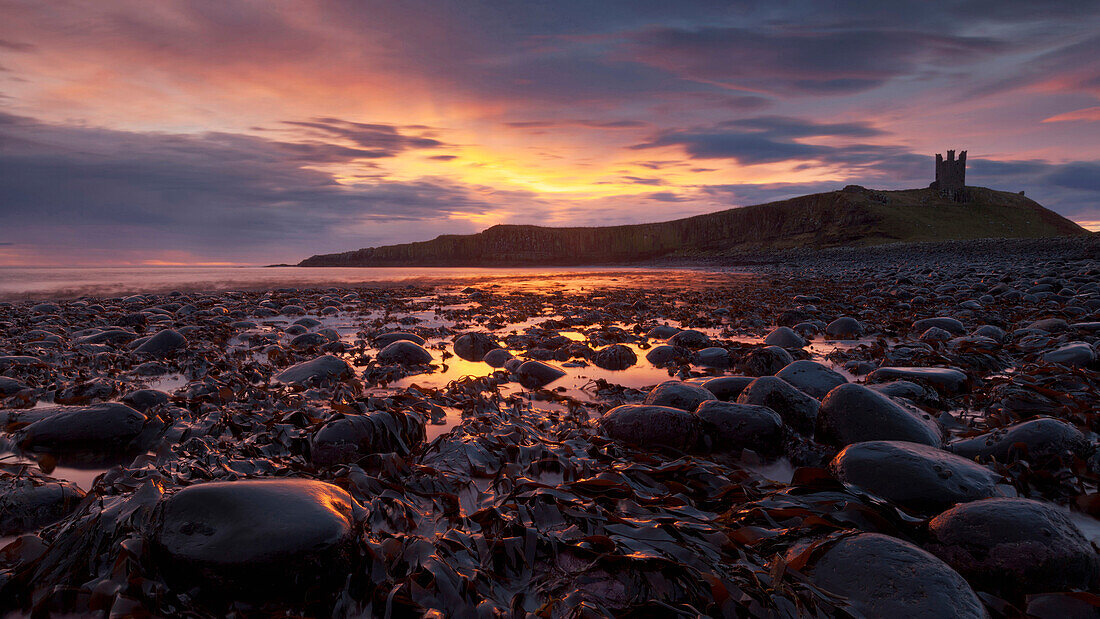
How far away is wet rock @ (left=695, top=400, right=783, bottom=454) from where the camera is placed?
3.02 m

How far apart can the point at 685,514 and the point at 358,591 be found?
5.02ft

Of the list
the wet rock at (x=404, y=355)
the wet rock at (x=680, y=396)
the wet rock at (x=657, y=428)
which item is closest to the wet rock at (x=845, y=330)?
the wet rock at (x=680, y=396)

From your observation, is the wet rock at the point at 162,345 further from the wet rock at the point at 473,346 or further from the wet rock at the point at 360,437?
the wet rock at the point at 360,437

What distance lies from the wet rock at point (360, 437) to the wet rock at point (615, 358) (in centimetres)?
283

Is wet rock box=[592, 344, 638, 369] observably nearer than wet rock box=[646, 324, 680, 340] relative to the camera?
Yes

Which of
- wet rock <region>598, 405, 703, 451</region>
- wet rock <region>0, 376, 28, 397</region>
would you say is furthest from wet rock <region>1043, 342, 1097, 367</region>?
wet rock <region>0, 376, 28, 397</region>

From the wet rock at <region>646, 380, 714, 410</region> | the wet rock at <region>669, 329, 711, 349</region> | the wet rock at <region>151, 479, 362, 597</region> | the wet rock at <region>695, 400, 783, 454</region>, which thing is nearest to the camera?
the wet rock at <region>151, 479, 362, 597</region>

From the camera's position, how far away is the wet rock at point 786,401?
10.9 ft

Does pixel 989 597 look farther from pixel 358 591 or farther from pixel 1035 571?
pixel 358 591

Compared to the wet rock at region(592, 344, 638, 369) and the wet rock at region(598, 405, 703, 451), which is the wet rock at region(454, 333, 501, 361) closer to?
the wet rock at region(592, 344, 638, 369)

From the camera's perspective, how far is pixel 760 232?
82.9 metres

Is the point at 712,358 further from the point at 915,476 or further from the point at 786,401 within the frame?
the point at 915,476

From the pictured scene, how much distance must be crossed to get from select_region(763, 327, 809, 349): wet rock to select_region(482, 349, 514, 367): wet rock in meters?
3.69

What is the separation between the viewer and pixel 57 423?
2.90 metres
